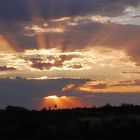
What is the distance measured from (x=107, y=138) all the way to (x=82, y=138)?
2702 mm

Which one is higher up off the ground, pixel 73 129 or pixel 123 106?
pixel 123 106

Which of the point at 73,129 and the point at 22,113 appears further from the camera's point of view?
the point at 22,113

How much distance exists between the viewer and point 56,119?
6775cm

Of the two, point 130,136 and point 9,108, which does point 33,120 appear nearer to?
point 130,136

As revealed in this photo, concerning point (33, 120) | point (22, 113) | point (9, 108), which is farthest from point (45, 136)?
point (9, 108)

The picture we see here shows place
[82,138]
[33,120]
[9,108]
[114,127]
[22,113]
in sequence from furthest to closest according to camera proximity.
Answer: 1. [9,108]
2. [22,113]
3. [33,120]
4. [114,127]
5. [82,138]

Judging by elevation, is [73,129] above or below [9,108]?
below

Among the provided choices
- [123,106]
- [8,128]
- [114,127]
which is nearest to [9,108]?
[123,106]

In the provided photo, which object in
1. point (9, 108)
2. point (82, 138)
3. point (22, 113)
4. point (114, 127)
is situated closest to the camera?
point (82, 138)

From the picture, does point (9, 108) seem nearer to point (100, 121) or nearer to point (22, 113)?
point (22, 113)

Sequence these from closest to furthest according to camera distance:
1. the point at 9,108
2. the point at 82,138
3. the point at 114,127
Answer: the point at 82,138
the point at 114,127
the point at 9,108

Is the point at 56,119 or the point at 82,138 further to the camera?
the point at 56,119

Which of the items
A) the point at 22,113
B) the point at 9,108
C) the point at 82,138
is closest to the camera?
the point at 82,138

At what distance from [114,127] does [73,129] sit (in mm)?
4640
